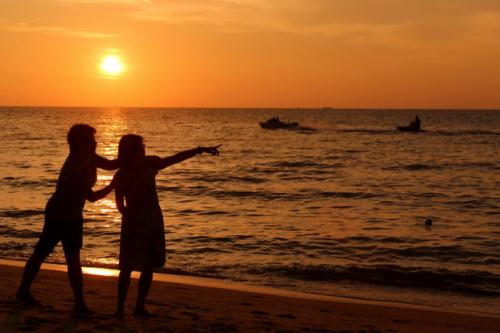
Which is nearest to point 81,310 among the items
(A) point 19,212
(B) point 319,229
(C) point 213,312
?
(C) point 213,312

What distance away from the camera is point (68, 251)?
624 cm

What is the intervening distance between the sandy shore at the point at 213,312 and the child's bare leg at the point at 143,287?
133mm

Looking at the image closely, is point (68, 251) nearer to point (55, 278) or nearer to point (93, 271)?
point (55, 278)

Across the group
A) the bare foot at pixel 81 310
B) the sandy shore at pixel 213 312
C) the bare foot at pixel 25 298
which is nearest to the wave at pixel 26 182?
the sandy shore at pixel 213 312

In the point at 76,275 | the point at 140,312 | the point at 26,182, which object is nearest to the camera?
the point at 76,275

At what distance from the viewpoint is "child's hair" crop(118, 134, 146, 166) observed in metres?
6.07

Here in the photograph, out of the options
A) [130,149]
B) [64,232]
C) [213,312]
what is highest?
[130,149]

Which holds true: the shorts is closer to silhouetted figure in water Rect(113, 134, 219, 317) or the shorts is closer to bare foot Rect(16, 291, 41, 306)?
silhouetted figure in water Rect(113, 134, 219, 317)

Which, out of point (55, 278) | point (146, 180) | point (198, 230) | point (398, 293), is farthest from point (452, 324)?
point (198, 230)

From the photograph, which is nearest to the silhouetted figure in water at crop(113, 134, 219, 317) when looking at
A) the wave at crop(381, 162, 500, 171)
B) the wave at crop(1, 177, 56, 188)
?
the wave at crop(1, 177, 56, 188)

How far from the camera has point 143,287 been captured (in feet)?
21.1

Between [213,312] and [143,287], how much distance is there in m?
1.23

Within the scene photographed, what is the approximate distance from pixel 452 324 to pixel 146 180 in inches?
170

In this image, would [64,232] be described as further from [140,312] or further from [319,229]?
[319,229]
